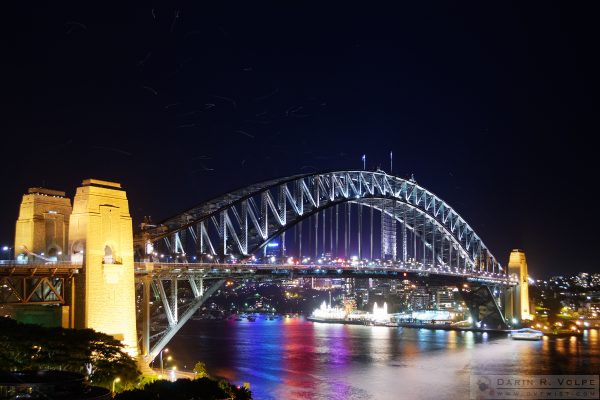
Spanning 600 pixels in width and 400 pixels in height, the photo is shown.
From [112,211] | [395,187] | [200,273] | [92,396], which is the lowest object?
[92,396]

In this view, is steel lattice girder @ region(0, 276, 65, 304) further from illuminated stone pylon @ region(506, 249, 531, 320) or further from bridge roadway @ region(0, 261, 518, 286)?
illuminated stone pylon @ region(506, 249, 531, 320)

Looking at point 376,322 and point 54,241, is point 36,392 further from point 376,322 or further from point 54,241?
point 376,322

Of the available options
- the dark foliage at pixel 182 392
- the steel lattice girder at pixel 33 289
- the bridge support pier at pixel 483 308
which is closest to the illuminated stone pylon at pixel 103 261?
the steel lattice girder at pixel 33 289

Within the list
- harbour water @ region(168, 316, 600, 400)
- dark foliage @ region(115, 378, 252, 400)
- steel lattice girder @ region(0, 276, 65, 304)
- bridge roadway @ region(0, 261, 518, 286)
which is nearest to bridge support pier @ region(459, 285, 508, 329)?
harbour water @ region(168, 316, 600, 400)

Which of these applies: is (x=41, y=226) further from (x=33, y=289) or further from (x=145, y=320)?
(x=145, y=320)

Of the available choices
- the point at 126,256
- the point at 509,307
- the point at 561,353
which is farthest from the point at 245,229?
the point at 509,307

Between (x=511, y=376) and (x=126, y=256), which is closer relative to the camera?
(x=126, y=256)
